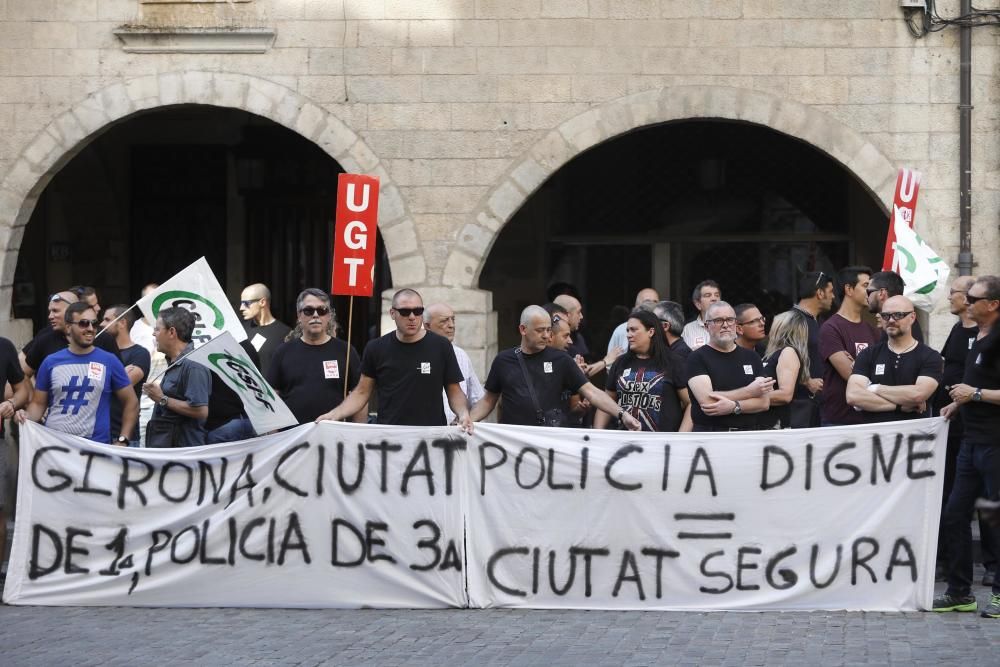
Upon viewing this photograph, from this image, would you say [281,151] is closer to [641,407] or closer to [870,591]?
[641,407]

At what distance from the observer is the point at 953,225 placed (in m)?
13.7

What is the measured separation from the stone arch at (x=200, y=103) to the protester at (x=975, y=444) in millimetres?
5914

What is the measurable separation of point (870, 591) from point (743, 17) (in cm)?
620

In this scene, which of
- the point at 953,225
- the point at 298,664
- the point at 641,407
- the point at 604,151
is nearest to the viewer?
the point at 298,664

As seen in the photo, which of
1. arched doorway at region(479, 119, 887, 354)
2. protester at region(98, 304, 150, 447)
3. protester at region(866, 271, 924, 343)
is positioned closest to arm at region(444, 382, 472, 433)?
protester at region(98, 304, 150, 447)

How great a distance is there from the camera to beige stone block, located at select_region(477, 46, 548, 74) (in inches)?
545

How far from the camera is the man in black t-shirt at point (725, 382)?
31.3 feet

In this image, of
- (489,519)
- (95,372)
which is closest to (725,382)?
(489,519)

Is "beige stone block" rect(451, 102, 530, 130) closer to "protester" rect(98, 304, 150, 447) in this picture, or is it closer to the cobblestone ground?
"protester" rect(98, 304, 150, 447)

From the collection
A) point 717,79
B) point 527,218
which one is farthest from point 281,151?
point 717,79

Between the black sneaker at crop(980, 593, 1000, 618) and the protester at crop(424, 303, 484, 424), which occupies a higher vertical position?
the protester at crop(424, 303, 484, 424)

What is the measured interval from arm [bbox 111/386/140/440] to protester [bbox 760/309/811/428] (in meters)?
3.38

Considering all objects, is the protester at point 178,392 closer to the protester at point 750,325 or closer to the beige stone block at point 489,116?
the protester at point 750,325

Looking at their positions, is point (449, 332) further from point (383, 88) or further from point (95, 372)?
point (383, 88)
